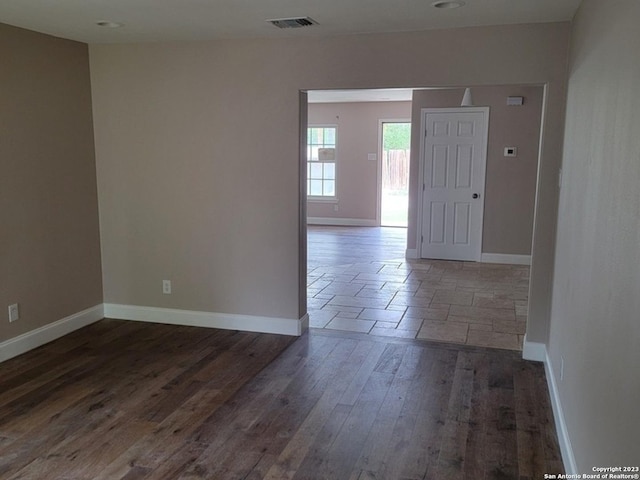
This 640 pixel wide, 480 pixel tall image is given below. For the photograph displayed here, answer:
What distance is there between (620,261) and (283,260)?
2.98 metres

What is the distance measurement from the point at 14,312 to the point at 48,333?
39 cm

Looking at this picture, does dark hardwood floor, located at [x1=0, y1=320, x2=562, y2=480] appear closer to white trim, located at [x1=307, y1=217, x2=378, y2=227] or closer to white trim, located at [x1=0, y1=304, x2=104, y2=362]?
white trim, located at [x1=0, y1=304, x2=104, y2=362]

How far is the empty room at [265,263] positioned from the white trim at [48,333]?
0.02 m

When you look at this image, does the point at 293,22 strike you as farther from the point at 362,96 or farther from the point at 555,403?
the point at 362,96

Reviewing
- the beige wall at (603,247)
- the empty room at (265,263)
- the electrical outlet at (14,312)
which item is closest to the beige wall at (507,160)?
the empty room at (265,263)

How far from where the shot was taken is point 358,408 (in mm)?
3193

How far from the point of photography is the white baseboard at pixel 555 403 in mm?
2493

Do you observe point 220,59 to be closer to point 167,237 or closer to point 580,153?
point 167,237

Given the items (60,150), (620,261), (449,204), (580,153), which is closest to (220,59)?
(60,150)

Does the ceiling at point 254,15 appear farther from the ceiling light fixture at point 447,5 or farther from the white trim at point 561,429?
the white trim at point 561,429

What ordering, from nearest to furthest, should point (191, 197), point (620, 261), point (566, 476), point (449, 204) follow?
point (620, 261) < point (566, 476) < point (191, 197) < point (449, 204)

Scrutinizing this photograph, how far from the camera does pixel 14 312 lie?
3.96 meters

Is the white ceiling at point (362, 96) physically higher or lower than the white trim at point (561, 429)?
higher

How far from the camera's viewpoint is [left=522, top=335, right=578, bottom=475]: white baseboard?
2493 millimetres
